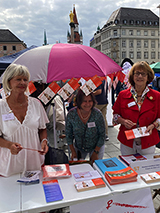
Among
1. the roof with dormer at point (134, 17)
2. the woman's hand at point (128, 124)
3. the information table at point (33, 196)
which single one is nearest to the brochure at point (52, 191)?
the information table at point (33, 196)

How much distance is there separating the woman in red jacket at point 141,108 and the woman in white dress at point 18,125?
1.13 meters

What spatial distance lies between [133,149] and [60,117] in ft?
7.50

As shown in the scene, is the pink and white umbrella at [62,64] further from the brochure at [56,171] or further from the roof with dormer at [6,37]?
the roof with dormer at [6,37]

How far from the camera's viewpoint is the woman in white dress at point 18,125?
5.96 feet

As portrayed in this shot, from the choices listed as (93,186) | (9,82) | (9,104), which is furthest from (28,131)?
(93,186)

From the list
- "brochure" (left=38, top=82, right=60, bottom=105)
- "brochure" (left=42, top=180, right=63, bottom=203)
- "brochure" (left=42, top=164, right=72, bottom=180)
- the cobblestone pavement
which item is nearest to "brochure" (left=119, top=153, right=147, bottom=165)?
"brochure" (left=42, top=164, right=72, bottom=180)

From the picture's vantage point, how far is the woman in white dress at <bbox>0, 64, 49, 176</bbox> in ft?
5.96

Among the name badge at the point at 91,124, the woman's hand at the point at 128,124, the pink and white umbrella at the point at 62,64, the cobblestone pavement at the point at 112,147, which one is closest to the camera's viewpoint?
the pink and white umbrella at the point at 62,64

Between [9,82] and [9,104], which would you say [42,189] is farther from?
[9,82]

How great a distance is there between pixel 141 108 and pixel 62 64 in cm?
113

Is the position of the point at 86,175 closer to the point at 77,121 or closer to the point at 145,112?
the point at 77,121

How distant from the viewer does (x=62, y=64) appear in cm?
211

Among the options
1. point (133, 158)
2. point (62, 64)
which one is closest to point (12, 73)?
point (62, 64)

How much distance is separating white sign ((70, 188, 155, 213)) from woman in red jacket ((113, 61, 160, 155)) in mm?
736
